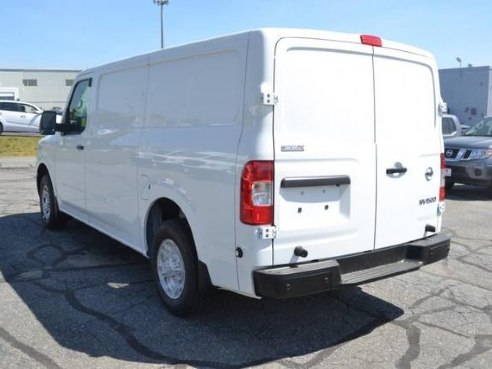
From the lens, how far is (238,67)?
12.4 feet

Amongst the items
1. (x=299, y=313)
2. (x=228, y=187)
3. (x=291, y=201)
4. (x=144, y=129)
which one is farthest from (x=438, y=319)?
(x=144, y=129)

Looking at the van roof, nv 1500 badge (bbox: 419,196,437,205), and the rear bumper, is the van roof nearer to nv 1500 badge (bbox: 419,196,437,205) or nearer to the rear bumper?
nv 1500 badge (bbox: 419,196,437,205)

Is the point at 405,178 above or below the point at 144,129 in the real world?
below

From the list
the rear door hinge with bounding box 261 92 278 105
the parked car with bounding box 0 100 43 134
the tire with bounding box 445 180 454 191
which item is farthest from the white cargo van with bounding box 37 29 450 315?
the parked car with bounding box 0 100 43 134

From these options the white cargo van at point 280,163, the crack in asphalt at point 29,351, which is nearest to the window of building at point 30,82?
the white cargo van at point 280,163

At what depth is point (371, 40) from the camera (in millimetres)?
4145

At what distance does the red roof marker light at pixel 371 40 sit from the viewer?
13.4ft

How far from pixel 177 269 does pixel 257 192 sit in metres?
1.32

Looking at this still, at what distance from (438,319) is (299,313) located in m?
1.16

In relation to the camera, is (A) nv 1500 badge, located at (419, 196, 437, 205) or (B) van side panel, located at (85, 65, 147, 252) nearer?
(A) nv 1500 badge, located at (419, 196, 437, 205)

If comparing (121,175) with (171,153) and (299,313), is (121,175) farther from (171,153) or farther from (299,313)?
(299,313)

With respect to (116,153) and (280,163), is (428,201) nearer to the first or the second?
(280,163)

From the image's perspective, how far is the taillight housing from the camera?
3559mm

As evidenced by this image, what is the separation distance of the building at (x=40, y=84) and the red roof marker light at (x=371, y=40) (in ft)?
222
